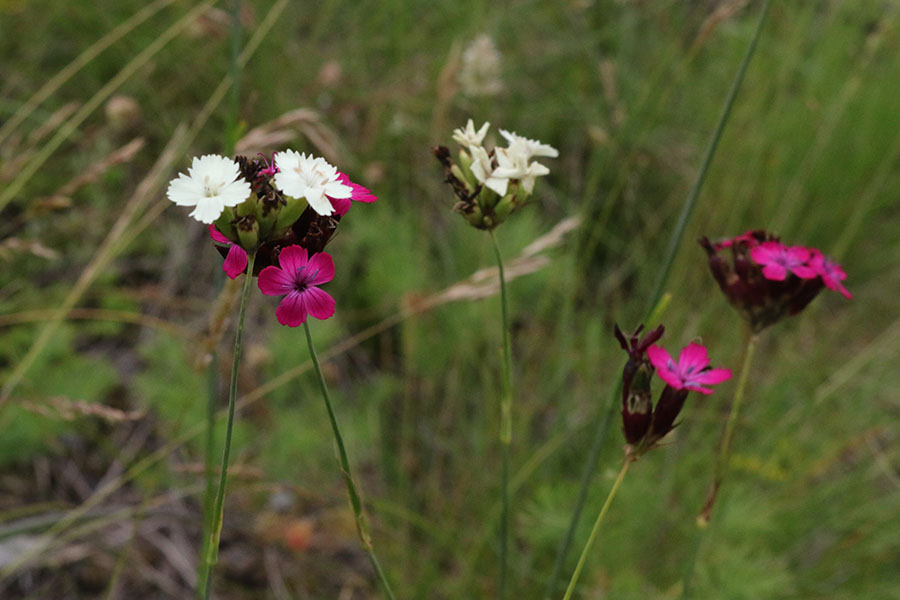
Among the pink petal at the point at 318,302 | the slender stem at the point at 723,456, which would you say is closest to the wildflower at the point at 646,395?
the slender stem at the point at 723,456

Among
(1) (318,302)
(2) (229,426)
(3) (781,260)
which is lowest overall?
(2) (229,426)

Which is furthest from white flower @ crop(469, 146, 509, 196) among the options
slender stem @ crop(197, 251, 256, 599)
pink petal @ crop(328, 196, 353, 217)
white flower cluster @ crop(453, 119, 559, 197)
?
slender stem @ crop(197, 251, 256, 599)

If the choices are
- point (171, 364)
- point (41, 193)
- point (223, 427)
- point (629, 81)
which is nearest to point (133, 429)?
point (171, 364)

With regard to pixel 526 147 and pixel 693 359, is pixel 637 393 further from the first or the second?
pixel 526 147

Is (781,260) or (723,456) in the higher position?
(781,260)

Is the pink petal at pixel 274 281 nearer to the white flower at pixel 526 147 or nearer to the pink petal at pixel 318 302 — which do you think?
the pink petal at pixel 318 302

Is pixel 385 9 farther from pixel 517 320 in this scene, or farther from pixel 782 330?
pixel 782 330

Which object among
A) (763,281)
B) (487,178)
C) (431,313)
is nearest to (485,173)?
(487,178)
